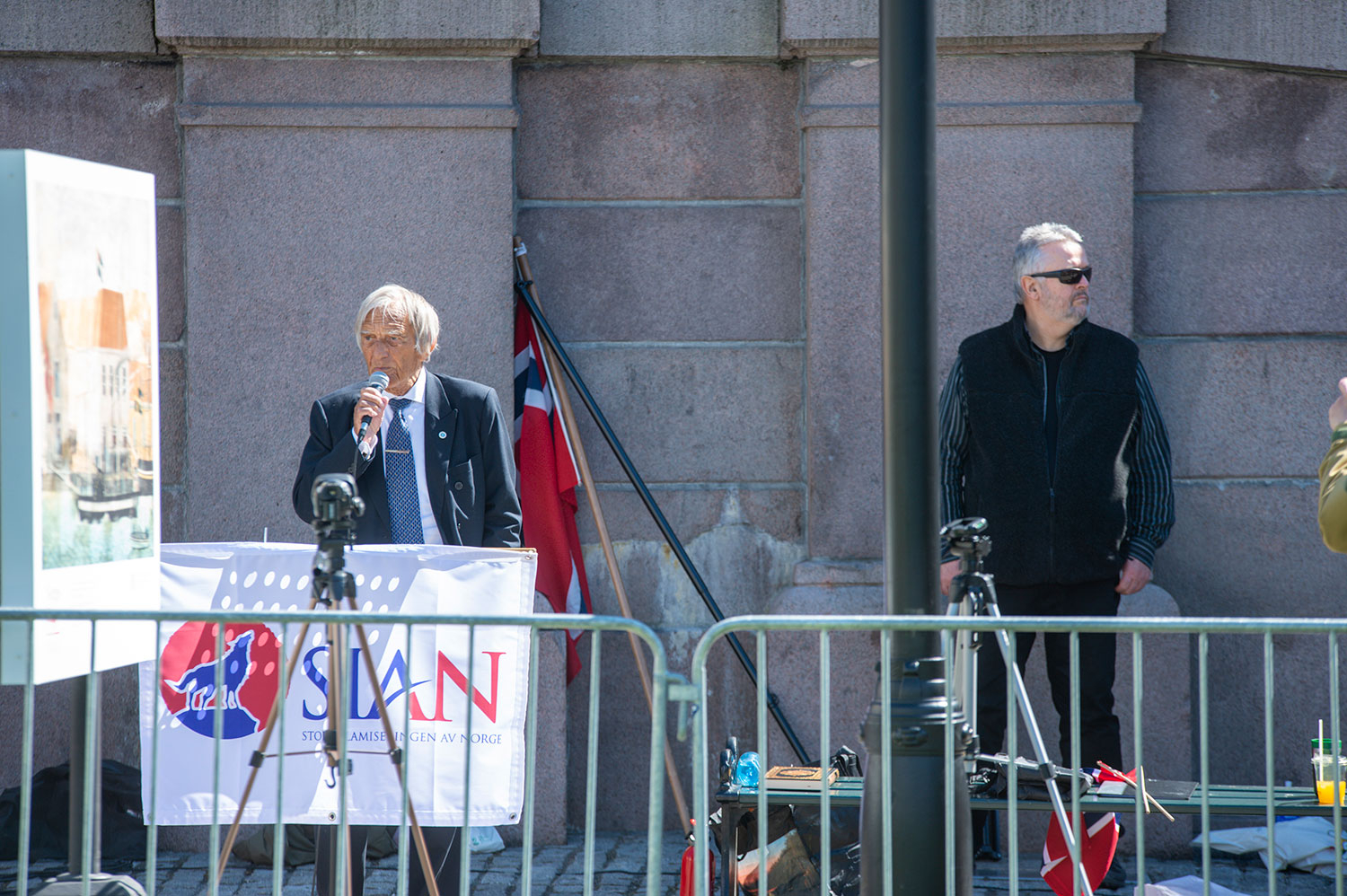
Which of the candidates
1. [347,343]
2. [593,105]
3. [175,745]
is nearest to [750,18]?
[593,105]

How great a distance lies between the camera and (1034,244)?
4996mm

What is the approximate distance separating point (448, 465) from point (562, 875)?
165 centimetres

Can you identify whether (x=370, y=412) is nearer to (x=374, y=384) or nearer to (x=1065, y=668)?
(x=374, y=384)

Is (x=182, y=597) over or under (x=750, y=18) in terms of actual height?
under

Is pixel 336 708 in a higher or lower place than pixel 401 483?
lower

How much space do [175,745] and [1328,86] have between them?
5220mm

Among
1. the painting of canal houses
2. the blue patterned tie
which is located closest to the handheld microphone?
the blue patterned tie

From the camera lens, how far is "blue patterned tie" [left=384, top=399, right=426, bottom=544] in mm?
4637

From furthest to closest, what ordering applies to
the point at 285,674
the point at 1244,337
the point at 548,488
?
the point at 1244,337 → the point at 548,488 → the point at 285,674

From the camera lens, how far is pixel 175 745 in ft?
13.8

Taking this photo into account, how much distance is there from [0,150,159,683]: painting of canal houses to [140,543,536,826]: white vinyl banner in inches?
26.7

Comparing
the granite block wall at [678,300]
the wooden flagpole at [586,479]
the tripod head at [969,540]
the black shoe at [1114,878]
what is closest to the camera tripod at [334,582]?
the tripod head at [969,540]

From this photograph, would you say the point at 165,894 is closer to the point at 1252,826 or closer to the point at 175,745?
the point at 175,745

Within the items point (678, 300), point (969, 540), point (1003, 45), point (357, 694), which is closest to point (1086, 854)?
point (969, 540)
